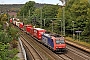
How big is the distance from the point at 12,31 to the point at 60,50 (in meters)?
8.06

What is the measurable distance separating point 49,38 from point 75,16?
2385 cm

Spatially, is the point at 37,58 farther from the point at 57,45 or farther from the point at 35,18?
the point at 35,18

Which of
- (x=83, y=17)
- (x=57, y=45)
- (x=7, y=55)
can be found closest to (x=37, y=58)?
(x=57, y=45)

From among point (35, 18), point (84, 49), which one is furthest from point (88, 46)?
point (35, 18)

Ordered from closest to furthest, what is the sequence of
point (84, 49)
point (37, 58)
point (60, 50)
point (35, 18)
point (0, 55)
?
point (0, 55), point (37, 58), point (60, 50), point (84, 49), point (35, 18)

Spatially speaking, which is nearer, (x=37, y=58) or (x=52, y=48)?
(x=37, y=58)

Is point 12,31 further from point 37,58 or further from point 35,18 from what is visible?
point 35,18

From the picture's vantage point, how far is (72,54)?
37.9 m

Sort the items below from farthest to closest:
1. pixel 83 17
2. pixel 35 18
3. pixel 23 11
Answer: pixel 23 11
pixel 35 18
pixel 83 17

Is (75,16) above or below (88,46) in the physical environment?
above

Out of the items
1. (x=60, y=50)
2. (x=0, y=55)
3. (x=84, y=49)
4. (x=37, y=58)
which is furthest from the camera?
(x=84, y=49)

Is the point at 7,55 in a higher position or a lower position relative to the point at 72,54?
higher

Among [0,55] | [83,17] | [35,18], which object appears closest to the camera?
[0,55]

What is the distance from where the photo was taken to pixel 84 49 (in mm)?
40562
